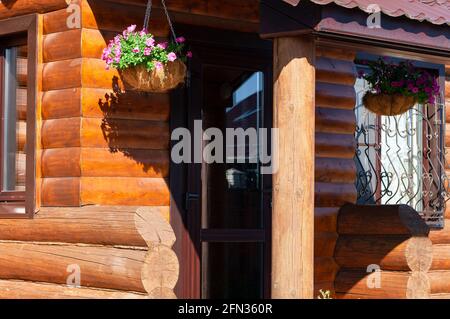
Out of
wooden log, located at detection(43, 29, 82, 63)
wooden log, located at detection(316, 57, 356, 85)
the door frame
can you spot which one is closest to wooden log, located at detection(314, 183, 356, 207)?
the door frame

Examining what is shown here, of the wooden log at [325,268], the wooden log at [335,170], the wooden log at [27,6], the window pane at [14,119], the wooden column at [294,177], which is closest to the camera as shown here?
the wooden column at [294,177]

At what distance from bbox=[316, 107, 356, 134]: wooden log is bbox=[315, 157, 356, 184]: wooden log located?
0.94 ft

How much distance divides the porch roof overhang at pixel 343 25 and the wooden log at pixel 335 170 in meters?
2.00

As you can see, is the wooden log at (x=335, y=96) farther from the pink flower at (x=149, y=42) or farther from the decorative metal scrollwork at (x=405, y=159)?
the pink flower at (x=149, y=42)

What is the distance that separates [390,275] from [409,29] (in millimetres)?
2380

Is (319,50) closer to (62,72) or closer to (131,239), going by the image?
(62,72)

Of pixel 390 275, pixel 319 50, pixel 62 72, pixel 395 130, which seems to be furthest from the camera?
pixel 395 130

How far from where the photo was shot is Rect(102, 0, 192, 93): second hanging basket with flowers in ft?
23.4

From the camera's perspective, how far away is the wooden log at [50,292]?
6.96 m

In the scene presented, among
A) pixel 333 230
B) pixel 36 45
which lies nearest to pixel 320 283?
pixel 333 230

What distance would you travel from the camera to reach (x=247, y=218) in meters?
8.70

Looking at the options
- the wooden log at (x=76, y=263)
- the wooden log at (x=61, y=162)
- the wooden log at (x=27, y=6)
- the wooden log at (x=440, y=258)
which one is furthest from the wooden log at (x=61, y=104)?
the wooden log at (x=440, y=258)

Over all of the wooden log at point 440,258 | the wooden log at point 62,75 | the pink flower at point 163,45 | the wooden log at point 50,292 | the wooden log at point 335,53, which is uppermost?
the wooden log at point 335,53

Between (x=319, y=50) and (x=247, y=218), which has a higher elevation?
(x=319, y=50)
